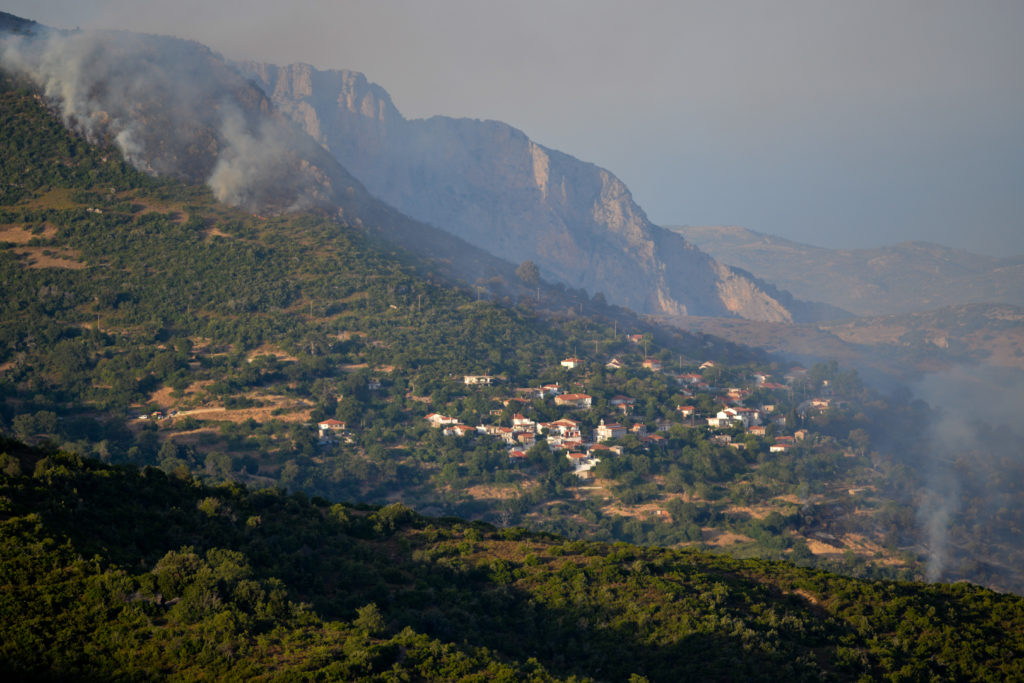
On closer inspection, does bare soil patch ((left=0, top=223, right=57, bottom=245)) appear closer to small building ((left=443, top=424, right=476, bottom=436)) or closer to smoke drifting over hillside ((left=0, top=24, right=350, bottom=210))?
smoke drifting over hillside ((left=0, top=24, right=350, bottom=210))

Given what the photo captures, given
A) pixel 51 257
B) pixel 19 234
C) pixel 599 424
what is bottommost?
pixel 599 424

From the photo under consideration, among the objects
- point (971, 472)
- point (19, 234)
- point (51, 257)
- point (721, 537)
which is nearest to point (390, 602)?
point (721, 537)

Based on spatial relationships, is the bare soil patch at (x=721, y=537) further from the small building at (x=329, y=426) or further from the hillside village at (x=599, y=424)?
the small building at (x=329, y=426)

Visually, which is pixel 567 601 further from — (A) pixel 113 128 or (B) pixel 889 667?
(A) pixel 113 128

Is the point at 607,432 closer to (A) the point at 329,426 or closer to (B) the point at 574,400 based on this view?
(B) the point at 574,400

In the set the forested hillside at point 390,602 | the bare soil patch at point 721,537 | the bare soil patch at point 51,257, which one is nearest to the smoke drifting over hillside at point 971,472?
the bare soil patch at point 721,537
